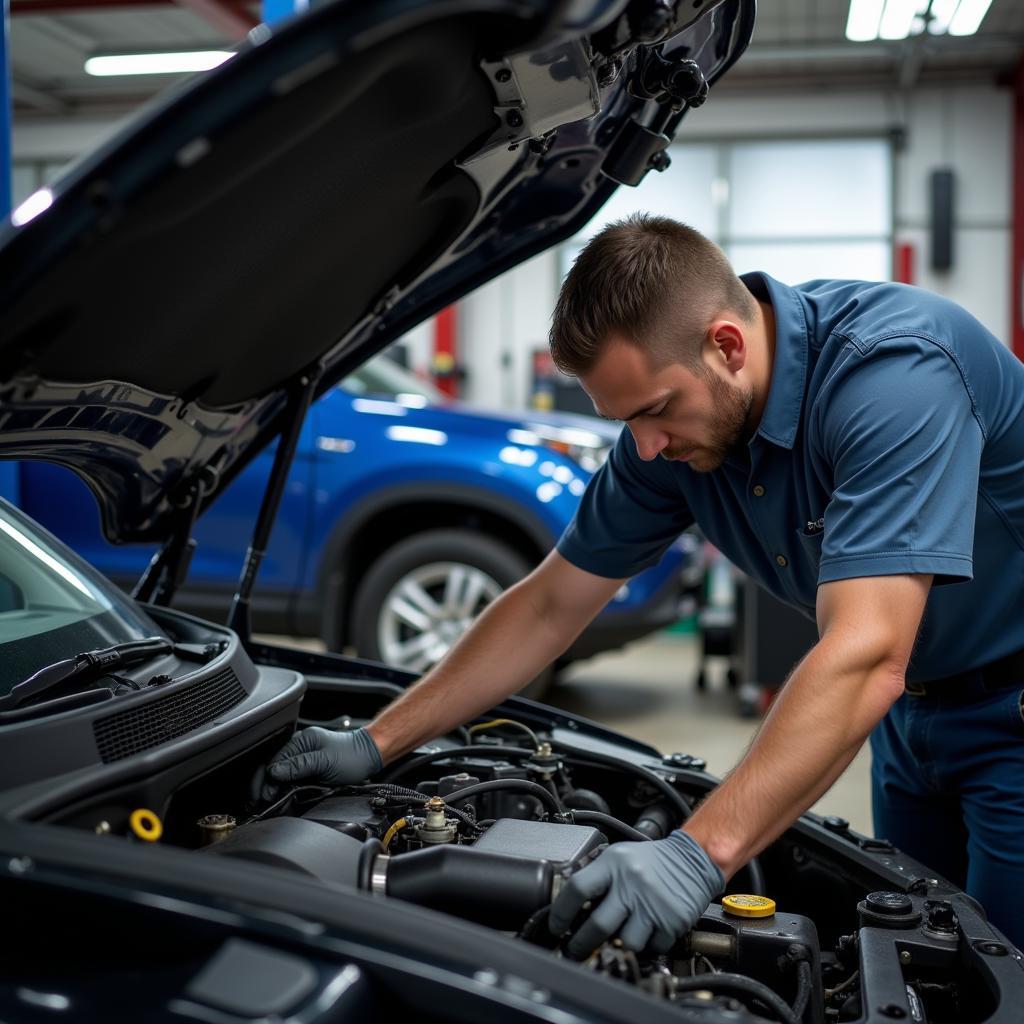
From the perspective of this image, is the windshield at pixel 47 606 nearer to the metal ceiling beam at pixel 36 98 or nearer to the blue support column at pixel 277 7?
the blue support column at pixel 277 7

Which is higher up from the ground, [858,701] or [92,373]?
[92,373]

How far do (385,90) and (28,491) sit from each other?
3.36 m

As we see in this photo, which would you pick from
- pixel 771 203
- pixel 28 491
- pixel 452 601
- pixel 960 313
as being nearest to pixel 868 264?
pixel 771 203

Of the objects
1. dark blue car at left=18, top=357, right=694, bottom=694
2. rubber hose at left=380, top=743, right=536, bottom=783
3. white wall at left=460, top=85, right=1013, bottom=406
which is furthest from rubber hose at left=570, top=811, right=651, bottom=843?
white wall at left=460, top=85, right=1013, bottom=406

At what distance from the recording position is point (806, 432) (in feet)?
5.46

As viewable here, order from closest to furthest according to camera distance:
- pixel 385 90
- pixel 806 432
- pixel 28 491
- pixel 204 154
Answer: pixel 204 154
pixel 385 90
pixel 806 432
pixel 28 491

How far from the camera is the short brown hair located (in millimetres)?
1549

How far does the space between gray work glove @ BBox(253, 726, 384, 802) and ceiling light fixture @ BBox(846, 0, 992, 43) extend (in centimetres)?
770

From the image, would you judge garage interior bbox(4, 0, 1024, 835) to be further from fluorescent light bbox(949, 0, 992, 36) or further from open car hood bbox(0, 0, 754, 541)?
open car hood bbox(0, 0, 754, 541)

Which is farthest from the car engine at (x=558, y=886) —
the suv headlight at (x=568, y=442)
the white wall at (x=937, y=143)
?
the white wall at (x=937, y=143)

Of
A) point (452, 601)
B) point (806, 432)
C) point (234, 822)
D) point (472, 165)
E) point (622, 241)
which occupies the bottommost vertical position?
point (452, 601)

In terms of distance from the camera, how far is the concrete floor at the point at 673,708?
396cm

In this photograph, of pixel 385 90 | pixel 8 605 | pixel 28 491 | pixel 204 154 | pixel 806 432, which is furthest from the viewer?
pixel 28 491

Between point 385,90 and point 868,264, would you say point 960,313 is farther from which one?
point 868,264
